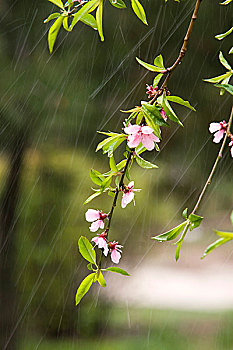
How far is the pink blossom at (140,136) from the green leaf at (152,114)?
0.01 metres

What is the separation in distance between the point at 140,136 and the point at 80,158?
6.75 feet

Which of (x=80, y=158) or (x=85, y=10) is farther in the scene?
(x=80, y=158)

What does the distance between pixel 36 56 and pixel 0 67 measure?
17 centimetres

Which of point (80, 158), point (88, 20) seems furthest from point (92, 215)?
point (80, 158)

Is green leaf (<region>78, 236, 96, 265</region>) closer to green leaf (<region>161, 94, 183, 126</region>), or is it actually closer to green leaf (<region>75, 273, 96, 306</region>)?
green leaf (<region>75, 273, 96, 306</region>)

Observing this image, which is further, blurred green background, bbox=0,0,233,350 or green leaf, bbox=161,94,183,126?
blurred green background, bbox=0,0,233,350

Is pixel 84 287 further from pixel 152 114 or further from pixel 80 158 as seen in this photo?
pixel 80 158

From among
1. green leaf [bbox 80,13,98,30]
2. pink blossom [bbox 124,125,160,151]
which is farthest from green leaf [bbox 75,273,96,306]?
green leaf [bbox 80,13,98,30]

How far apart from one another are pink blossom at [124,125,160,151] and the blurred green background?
1.85 metres

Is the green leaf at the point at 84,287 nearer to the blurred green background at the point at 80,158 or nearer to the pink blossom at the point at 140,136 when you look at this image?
the pink blossom at the point at 140,136

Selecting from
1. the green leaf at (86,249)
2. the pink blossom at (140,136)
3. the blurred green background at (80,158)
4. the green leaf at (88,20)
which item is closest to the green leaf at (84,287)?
the green leaf at (86,249)

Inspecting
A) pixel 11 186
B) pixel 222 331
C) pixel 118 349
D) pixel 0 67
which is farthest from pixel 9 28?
pixel 222 331

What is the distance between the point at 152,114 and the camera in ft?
1.31

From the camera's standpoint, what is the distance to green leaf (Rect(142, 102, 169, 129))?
396 millimetres
